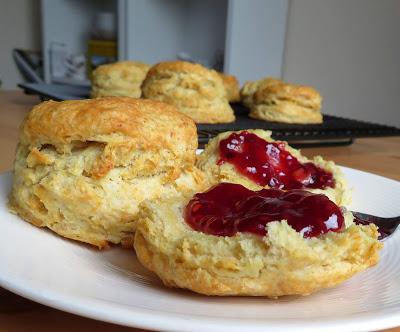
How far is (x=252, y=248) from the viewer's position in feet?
→ 2.28

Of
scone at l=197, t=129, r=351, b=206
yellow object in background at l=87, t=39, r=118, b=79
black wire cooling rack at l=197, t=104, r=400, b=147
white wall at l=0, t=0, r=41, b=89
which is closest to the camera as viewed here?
scone at l=197, t=129, r=351, b=206

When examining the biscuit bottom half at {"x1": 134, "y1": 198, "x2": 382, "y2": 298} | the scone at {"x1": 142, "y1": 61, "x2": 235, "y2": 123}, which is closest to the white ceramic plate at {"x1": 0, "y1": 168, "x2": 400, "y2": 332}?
the biscuit bottom half at {"x1": 134, "y1": 198, "x2": 382, "y2": 298}

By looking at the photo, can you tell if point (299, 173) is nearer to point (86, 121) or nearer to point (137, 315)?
point (86, 121)

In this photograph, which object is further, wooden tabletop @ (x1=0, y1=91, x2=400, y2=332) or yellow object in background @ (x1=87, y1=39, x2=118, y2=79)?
yellow object in background @ (x1=87, y1=39, x2=118, y2=79)

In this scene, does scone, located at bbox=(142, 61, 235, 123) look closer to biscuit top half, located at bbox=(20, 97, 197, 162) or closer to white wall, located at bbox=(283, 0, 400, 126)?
biscuit top half, located at bbox=(20, 97, 197, 162)

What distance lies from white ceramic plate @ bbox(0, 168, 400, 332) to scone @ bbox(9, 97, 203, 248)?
0.13 ft

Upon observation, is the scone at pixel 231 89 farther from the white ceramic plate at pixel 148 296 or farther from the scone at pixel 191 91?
the white ceramic plate at pixel 148 296

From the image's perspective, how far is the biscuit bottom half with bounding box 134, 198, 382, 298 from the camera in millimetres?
674

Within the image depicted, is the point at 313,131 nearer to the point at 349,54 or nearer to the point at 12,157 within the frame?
the point at 12,157

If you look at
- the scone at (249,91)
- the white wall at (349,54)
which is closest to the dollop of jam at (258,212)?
the scone at (249,91)

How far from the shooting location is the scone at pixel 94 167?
2.94 feet

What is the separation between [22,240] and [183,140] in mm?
354

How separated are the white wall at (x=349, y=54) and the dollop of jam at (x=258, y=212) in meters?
2.97

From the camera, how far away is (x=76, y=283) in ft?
2.24
